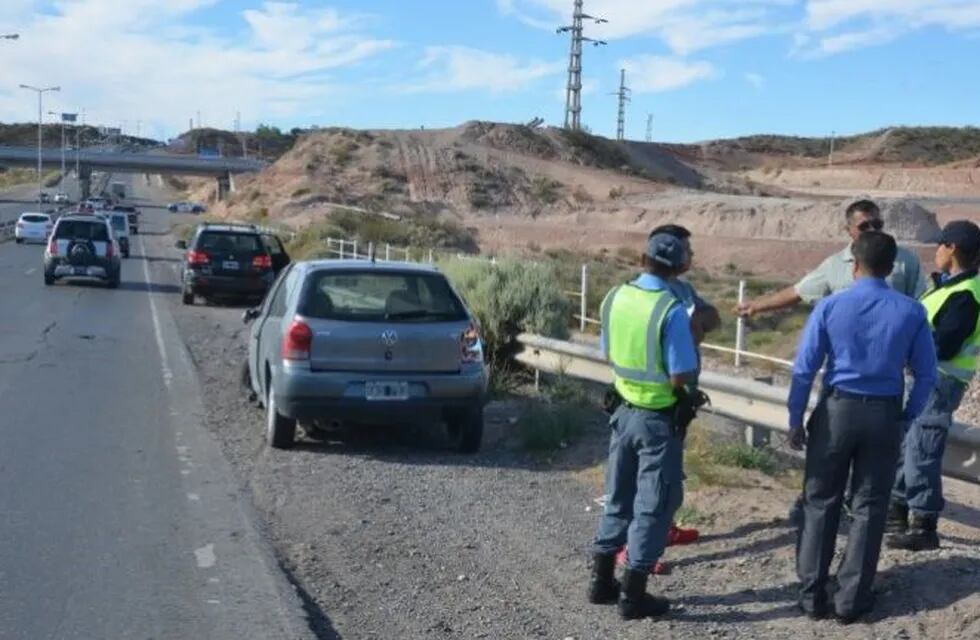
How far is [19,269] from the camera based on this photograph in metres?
38.5

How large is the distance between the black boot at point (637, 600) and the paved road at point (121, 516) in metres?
1.54

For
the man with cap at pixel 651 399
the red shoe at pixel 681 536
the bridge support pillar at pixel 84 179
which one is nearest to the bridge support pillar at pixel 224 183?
the bridge support pillar at pixel 84 179

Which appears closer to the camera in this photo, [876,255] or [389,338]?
[876,255]

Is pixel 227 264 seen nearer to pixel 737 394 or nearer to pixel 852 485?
pixel 737 394

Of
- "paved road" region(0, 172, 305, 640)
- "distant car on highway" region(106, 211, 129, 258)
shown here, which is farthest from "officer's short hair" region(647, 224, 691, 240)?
"distant car on highway" region(106, 211, 129, 258)

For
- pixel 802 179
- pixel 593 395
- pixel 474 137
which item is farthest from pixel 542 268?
pixel 802 179

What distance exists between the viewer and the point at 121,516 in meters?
8.60

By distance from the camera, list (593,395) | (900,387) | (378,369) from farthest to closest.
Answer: (593,395) < (378,369) < (900,387)

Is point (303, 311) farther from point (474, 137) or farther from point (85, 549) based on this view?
point (474, 137)

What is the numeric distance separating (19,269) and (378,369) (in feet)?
100

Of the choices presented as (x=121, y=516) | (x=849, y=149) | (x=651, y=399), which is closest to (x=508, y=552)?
(x=651, y=399)

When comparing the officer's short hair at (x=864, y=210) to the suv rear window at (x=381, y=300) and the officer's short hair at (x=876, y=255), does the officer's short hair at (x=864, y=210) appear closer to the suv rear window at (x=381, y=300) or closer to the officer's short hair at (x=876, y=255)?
the officer's short hair at (x=876, y=255)

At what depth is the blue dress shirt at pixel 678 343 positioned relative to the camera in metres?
6.39

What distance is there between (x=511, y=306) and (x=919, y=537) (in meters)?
7.95
